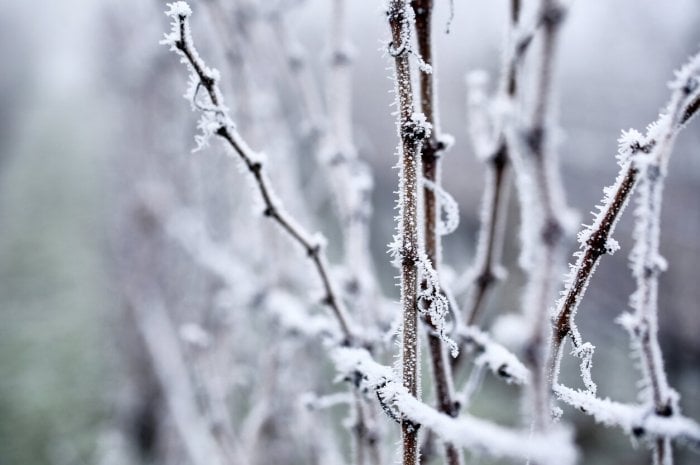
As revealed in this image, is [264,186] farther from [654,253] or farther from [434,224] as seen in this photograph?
[654,253]

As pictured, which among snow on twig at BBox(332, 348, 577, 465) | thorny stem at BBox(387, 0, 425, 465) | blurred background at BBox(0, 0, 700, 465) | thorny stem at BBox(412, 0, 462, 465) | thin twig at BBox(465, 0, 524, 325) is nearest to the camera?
snow on twig at BBox(332, 348, 577, 465)

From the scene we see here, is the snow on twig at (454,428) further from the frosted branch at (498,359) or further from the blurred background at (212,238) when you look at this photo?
the blurred background at (212,238)

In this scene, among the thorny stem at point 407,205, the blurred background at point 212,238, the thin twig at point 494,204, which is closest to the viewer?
the thorny stem at point 407,205

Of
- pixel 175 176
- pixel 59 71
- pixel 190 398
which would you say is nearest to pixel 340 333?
pixel 190 398

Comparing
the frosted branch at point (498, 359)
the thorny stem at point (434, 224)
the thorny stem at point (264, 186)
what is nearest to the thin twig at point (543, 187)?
the frosted branch at point (498, 359)

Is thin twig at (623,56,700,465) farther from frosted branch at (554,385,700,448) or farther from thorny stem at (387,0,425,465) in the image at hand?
thorny stem at (387,0,425,465)

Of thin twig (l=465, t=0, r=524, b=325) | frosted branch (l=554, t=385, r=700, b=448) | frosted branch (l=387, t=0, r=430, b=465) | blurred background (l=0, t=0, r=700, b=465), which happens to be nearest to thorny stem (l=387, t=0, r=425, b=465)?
frosted branch (l=387, t=0, r=430, b=465)

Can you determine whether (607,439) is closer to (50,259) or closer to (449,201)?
(449,201)
